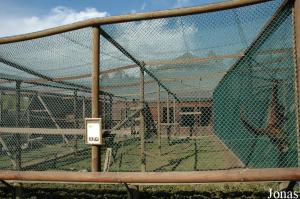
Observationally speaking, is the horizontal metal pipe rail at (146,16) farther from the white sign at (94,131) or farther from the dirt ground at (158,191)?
the dirt ground at (158,191)

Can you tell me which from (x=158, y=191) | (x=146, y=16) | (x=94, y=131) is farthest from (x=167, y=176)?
(x=146, y=16)

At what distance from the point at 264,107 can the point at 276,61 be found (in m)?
1.35

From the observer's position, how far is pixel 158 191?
4.82 metres

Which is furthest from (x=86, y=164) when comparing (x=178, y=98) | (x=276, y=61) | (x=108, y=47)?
(x=178, y=98)

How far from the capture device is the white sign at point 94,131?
3.98 meters

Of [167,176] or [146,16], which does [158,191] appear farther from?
[146,16]

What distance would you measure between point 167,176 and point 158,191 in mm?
1329

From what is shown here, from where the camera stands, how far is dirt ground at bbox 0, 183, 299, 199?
4648 millimetres

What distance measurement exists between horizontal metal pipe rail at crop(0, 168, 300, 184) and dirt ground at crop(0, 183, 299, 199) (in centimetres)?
90

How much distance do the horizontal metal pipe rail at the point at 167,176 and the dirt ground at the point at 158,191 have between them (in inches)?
35.5

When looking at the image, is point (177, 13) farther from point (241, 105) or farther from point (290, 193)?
point (241, 105)

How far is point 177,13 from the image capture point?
12.4 feet

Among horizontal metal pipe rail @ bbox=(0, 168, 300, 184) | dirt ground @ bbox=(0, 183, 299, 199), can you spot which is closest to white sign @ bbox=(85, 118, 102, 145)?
horizontal metal pipe rail @ bbox=(0, 168, 300, 184)

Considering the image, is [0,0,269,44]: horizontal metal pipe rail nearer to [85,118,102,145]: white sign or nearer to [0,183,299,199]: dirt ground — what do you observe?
[85,118,102,145]: white sign
